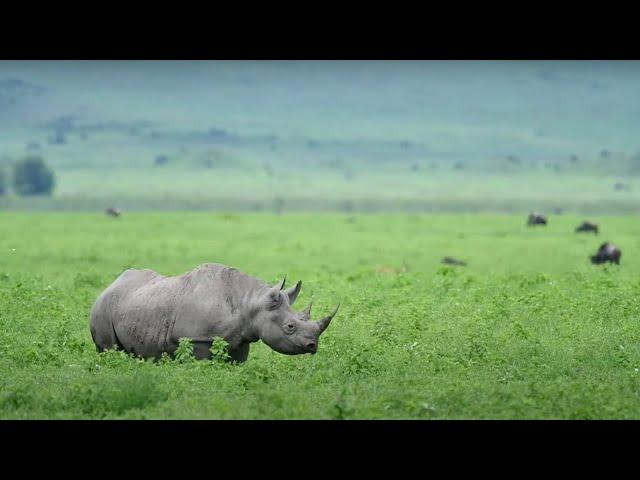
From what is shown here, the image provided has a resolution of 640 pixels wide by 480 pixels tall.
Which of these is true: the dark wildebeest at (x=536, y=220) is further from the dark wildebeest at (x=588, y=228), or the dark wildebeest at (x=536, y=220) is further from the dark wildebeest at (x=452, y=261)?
the dark wildebeest at (x=452, y=261)

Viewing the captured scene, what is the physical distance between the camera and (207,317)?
15281 millimetres

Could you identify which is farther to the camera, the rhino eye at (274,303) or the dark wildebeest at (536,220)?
the dark wildebeest at (536,220)

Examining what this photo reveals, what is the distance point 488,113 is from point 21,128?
48712mm

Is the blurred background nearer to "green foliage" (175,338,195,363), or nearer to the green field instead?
the green field

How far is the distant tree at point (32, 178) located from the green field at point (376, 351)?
A: 68.7 meters

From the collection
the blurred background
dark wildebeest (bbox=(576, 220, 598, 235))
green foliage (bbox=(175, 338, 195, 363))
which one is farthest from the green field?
the blurred background

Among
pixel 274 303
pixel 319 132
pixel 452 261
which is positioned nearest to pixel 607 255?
pixel 452 261

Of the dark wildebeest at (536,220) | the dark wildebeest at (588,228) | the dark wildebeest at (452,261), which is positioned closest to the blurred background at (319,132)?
the dark wildebeest at (536,220)

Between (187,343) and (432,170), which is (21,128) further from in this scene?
(187,343)

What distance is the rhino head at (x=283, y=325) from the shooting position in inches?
588

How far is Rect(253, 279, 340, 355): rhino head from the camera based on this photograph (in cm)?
1495

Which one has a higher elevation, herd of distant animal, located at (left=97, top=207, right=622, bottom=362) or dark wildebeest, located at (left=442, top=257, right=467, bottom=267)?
herd of distant animal, located at (left=97, top=207, right=622, bottom=362)

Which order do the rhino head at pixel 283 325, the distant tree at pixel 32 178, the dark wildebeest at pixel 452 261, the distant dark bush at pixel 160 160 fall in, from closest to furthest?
the rhino head at pixel 283 325 → the dark wildebeest at pixel 452 261 → the distant tree at pixel 32 178 → the distant dark bush at pixel 160 160
